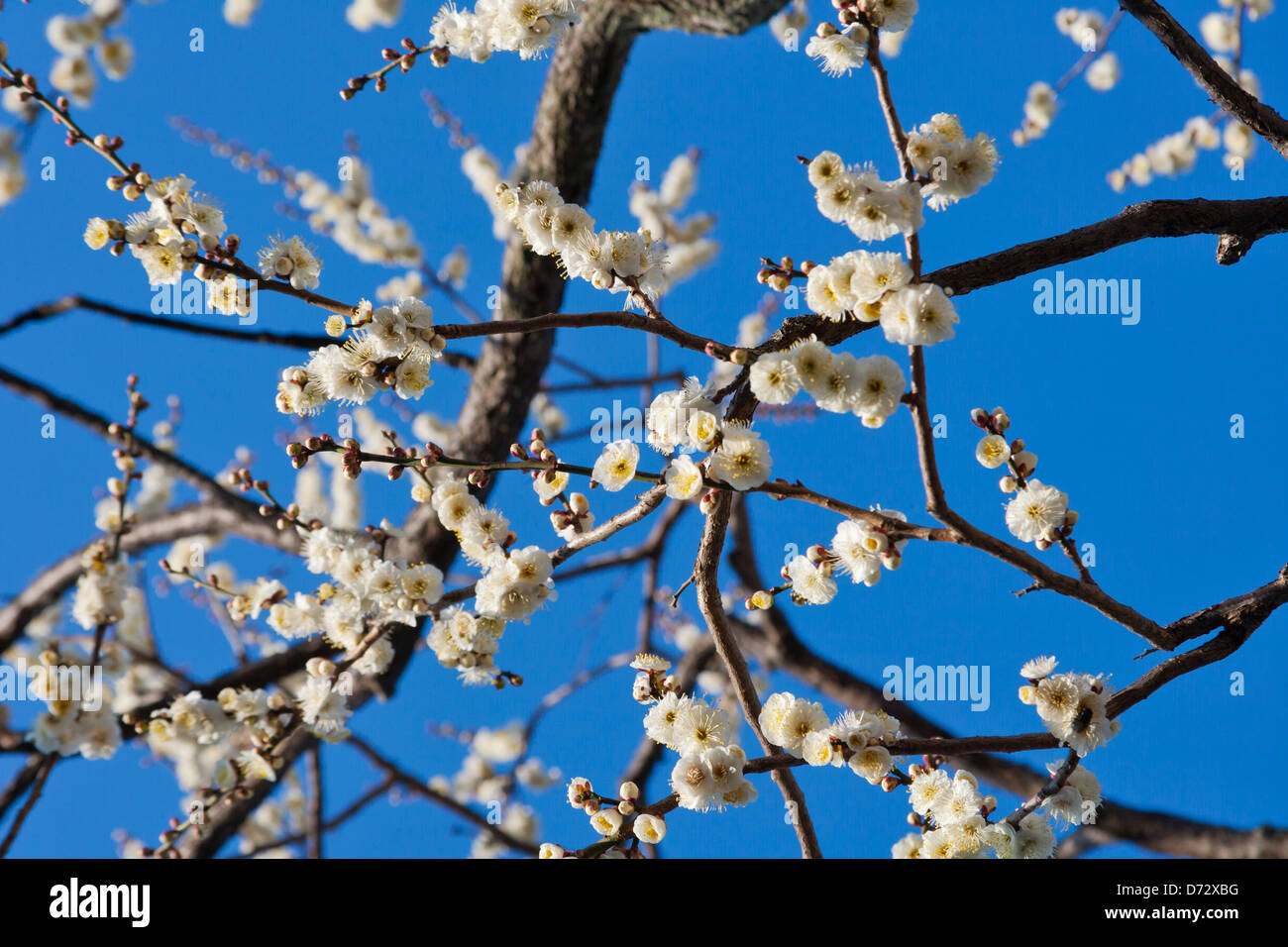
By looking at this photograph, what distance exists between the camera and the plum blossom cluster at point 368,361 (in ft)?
4.86

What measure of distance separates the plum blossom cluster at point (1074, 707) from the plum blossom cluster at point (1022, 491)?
22cm

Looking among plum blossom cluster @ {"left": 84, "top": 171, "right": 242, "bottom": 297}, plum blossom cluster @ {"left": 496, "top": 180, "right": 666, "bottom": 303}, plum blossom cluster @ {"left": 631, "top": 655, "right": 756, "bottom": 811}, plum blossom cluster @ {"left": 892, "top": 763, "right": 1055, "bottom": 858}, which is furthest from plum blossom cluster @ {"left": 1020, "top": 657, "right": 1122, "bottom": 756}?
plum blossom cluster @ {"left": 84, "top": 171, "right": 242, "bottom": 297}

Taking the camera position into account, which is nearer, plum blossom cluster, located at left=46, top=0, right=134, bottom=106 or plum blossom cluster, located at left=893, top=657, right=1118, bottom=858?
plum blossom cluster, located at left=893, top=657, right=1118, bottom=858

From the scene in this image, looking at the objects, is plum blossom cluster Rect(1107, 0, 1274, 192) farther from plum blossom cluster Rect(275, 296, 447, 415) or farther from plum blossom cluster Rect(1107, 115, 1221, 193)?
plum blossom cluster Rect(275, 296, 447, 415)

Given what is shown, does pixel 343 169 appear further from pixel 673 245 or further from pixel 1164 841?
pixel 1164 841

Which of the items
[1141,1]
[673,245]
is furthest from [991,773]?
[673,245]

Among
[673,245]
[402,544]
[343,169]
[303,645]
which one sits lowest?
[303,645]

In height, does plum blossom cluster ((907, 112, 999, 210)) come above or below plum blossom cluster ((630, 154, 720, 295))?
below

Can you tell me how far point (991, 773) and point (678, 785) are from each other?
2685 millimetres

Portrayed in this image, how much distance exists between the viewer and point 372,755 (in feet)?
9.56

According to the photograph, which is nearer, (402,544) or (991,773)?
(402,544)

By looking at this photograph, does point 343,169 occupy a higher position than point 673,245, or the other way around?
point 673,245

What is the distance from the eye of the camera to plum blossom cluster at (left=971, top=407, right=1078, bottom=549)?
4.73 ft

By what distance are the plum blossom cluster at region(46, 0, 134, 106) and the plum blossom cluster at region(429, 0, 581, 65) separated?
3857mm
